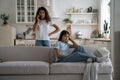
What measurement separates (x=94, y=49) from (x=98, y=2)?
3577 millimetres

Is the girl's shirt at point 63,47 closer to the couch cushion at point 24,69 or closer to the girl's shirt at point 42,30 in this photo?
the girl's shirt at point 42,30

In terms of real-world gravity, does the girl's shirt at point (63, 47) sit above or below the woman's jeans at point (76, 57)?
above

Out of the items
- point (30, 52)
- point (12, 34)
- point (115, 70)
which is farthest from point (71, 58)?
point (12, 34)

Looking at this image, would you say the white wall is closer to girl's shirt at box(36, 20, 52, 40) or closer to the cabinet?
the cabinet

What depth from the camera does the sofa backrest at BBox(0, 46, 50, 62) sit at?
4.23 m

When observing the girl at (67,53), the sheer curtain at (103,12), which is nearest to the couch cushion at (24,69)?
the girl at (67,53)

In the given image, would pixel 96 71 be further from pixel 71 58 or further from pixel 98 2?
Result: pixel 98 2

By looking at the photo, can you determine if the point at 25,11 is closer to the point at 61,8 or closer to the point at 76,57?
the point at 61,8

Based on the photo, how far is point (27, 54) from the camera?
4.25m

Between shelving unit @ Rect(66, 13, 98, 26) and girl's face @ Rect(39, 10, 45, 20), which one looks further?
shelving unit @ Rect(66, 13, 98, 26)

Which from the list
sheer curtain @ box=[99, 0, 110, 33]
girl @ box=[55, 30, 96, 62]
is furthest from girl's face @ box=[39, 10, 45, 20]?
sheer curtain @ box=[99, 0, 110, 33]

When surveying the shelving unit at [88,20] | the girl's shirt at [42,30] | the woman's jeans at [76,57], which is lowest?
the woman's jeans at [76,57]

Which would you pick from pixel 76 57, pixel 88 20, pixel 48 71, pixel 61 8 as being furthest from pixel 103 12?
pixel 48 71

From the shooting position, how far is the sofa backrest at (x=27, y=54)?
13.9ft
